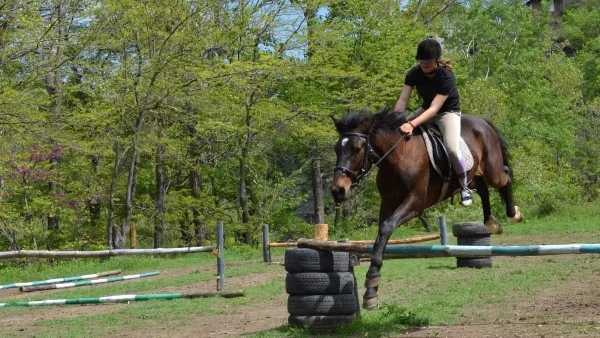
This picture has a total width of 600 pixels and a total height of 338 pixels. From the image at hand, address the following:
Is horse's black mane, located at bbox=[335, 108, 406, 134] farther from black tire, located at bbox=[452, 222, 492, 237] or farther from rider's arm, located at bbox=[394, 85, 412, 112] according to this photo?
black tire, located at bbox=[452, 222, 492, 237]

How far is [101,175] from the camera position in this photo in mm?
29938

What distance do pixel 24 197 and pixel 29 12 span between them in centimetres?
970

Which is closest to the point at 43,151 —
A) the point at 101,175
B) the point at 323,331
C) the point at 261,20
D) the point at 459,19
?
the point at 101,175

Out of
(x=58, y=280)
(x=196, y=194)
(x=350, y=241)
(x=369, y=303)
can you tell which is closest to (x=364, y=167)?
(x=369, y=303)

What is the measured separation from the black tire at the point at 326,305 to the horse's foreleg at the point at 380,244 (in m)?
1.18

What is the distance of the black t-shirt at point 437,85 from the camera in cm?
934

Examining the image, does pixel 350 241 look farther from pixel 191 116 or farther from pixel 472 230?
pixel 191 116

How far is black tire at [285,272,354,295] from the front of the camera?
10219 mm

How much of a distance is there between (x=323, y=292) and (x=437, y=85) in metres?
2.77

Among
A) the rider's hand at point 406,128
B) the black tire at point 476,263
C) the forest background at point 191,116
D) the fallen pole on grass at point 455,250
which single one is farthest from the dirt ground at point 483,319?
the forest background at point 191,116

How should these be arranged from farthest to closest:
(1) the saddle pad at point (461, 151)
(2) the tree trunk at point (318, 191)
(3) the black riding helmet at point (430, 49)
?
1. (2) the tree trunk at point (318, 191)
2. (1) the saddle pad at point (461, 151)
3. (3) the black riding helmet at point (430, 49)

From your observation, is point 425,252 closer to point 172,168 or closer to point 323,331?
point 323,331

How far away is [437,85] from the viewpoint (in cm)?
938

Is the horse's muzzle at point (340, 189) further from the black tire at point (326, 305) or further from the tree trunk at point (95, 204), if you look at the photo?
the tree trunk at point (95, 204)
